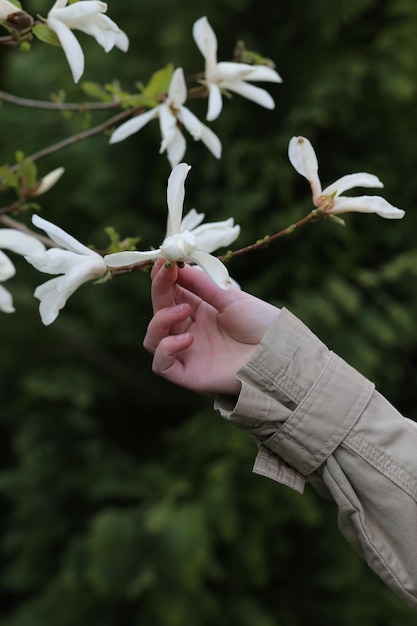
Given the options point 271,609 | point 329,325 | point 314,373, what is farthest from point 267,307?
point 271,609

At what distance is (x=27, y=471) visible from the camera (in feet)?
6.79

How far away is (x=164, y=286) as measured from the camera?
64cm

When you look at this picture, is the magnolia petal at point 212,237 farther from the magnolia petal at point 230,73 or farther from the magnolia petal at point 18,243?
the magnolia petal at point 230,73

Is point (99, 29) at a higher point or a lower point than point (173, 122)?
higher

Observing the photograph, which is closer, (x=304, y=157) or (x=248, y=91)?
(x=304, y=157)

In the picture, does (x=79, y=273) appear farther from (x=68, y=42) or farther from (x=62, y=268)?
(x=68, y=42)

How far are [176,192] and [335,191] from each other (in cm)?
15

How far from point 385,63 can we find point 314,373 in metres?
1.33

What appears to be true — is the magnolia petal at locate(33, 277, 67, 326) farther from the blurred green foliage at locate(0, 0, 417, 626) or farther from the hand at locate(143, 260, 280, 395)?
the blurred green foliage at locate(0, 0, 417, 626)

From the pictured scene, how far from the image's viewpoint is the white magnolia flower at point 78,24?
64cm

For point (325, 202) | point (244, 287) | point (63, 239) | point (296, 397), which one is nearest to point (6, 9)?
point (63, 239)

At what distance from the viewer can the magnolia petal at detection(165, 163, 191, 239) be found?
543 millimetres

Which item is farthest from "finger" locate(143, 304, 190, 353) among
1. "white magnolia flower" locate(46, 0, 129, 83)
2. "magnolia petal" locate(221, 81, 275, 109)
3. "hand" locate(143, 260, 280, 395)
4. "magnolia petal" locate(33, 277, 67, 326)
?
"magnolia petal" locate(221, 81, 275, 109)

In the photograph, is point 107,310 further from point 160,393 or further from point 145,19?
point 145,19
